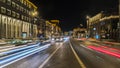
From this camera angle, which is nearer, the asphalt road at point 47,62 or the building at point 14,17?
the asphalt road at point 47,62

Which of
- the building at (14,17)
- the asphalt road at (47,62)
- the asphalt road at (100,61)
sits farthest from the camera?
the building at (14,17)

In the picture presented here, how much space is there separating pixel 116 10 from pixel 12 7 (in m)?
59.0

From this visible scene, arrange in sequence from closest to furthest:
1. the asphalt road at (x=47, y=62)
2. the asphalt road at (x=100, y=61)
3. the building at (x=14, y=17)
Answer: the asphalt road at (x=47, y=62), the asphalt road at (x=100, y=61), the building at (x=14, y=17)

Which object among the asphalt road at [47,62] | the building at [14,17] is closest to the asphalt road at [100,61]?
the asphalt road at [47,62]

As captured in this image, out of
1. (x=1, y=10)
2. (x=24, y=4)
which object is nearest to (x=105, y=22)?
(x=24, y=4)

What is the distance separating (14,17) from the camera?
95.3 metres

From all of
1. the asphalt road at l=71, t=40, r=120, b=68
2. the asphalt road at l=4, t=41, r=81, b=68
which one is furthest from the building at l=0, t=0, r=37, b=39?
the asphalt road at l=4, t=41, r=81, b=68

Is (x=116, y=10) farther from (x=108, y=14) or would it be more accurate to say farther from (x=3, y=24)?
(x=3, y=24)

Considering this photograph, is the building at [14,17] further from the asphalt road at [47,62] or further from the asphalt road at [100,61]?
the asphalt road at [47,62]

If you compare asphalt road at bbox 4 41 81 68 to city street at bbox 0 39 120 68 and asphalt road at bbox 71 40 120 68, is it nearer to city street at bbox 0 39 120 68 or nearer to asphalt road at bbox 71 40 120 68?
city street at bbox 0 39 120 68

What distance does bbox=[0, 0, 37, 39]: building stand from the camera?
8294cm

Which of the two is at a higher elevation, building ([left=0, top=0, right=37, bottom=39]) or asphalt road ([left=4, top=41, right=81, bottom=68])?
building ([left=0, top=0, right=37, bottom=39])

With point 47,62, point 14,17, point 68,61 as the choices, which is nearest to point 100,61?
point 68,61

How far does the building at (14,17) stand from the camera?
82938mm
